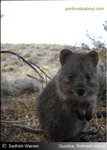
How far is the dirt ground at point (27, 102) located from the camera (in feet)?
12.6

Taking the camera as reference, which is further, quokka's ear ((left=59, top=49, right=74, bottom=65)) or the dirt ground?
the dirt ground

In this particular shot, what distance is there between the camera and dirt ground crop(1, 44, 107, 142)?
385cm

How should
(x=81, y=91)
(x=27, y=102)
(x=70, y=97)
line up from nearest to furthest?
(x=81, y=91) < (x=70, y=97) < (x=27, y=102)

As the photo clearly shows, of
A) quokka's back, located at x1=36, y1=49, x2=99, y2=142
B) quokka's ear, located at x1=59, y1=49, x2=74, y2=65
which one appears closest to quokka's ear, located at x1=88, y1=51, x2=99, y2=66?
quokka's back, located at x1=36, y1=49, x2=99, y2=142

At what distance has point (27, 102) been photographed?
3.99m

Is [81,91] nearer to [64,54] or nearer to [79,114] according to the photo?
[79,114]

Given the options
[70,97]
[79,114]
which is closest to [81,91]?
[70,97]

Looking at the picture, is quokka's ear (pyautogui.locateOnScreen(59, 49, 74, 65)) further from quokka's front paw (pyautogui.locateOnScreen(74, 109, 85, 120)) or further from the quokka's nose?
quokka's front paw (pyautogui.locateOnScreen(74, 109, 85, 120))

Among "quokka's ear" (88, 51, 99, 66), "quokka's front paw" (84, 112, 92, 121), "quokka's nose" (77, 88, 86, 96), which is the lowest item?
"quokka's front paw" (84, 112, 92, 121)

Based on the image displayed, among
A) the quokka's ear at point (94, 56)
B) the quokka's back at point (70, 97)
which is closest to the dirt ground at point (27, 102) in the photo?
the quokka's back at point (70, 97)

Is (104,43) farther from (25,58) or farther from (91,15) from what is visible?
(25,58)

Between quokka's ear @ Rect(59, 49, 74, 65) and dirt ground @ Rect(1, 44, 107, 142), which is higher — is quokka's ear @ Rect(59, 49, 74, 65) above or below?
above

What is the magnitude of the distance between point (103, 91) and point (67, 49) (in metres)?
0.52

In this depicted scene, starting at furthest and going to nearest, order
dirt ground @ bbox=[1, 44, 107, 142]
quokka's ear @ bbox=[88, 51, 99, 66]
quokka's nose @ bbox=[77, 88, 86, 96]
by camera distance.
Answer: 1. dirt ground @ bbox=[1, 44, 107, 142]
2. quokka's ear @ bbox=[88, 51, 99, 66]
3. quokka's nose @ bbox=[77, 88, 86, 96]
